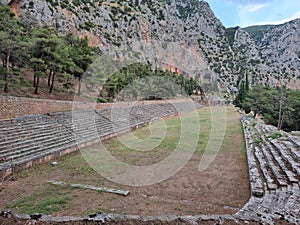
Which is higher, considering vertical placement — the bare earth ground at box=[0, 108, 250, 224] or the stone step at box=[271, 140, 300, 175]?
the stone step at box=[271, 140, 300, 175]

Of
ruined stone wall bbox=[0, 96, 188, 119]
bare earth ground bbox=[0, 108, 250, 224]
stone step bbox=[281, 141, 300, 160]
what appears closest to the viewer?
bare earth ground bbox=[0, 108, 250, 224]

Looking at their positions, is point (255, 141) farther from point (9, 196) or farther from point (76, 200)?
point (9, 196)

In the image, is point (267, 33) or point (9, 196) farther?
point (267, 33)

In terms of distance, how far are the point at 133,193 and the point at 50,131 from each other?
291 inches

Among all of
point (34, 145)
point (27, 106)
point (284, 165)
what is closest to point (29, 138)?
point (34, 145)

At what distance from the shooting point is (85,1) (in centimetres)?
5066

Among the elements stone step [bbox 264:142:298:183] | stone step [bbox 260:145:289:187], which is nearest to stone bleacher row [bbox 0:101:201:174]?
stone step [bbox 260:145:289:187]

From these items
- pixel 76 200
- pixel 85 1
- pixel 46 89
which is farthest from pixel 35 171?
pixel 85 1

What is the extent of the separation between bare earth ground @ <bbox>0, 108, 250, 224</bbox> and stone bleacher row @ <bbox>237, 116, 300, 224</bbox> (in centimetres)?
37

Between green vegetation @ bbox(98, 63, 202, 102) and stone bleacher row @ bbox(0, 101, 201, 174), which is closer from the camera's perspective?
stone bleacher row @ bbox(0, 101, 201, 174)

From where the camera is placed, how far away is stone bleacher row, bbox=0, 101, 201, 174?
912cm

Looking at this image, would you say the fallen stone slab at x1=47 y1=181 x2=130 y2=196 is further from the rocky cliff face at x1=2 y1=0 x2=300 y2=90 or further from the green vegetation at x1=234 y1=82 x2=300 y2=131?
the rocky cliff face at x1=2 y1=0 x2=300 y2=90

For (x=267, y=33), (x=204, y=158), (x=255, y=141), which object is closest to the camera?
(x=204, y=158)

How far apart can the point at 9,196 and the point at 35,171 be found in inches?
81.6
